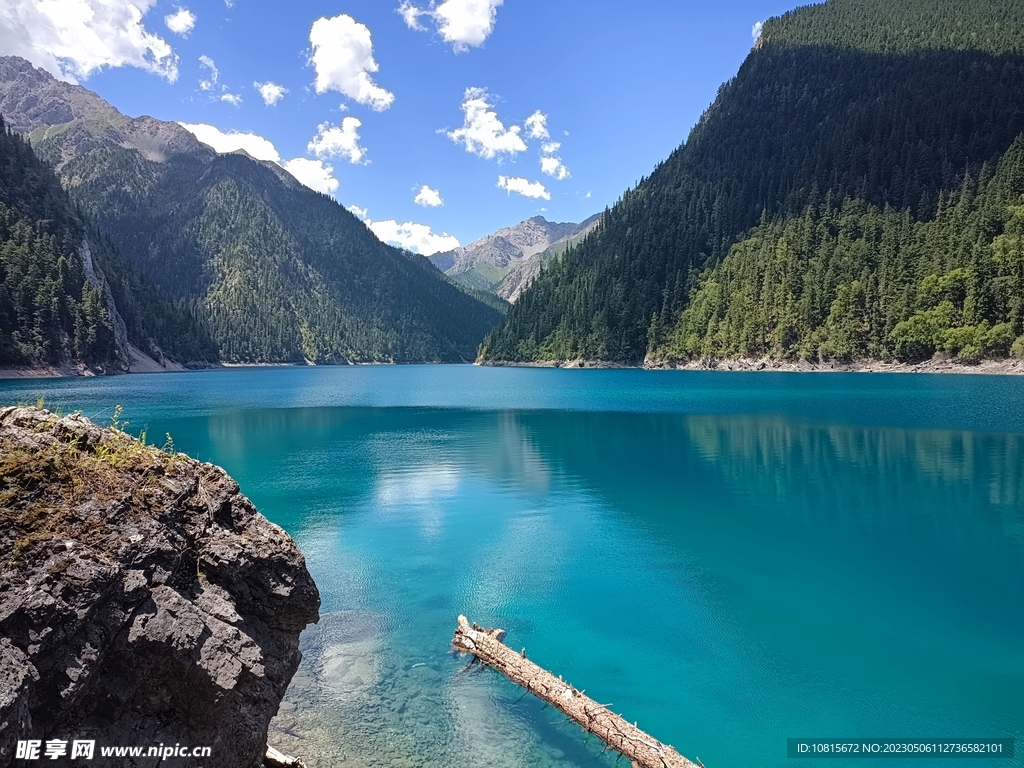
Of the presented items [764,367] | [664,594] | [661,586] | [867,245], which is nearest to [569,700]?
[664,594]

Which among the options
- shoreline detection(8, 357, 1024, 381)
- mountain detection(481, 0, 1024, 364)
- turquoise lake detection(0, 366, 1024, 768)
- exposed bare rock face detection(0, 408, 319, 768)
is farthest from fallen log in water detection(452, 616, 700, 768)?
mountain detection(481, 0, 1024, 364)

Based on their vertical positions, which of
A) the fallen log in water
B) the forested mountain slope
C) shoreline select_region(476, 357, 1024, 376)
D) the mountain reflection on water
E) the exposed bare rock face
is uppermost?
the forested mountain slope

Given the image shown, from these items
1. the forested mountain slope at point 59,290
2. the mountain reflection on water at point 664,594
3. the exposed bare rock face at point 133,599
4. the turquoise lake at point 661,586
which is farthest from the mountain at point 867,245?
the exposed bare rock face at point 133,599

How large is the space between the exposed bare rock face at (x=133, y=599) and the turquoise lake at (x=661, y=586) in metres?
3.83

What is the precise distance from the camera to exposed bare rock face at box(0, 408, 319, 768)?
525cm

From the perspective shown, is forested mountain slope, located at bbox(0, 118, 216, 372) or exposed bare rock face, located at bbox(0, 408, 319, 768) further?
forested mountain slope, located at bbox(0, 118, 216, 372)

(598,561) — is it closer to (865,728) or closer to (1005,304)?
(865,728)

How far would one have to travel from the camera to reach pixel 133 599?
5930 mm

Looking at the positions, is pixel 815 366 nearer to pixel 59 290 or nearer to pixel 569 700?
pixel 569 700

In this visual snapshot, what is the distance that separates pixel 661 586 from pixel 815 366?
433 feet

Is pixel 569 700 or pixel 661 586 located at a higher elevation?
pixel 569 700

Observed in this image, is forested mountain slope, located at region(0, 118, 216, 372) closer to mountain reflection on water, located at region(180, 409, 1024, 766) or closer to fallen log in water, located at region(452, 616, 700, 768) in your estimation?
mountain reflection on water, located at region(180, 409, 1024, 766)

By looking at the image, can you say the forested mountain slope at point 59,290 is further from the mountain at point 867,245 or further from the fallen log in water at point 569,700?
the mountain at point 867,245

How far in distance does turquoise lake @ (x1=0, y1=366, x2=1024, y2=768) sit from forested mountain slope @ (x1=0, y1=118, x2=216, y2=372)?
301ft
